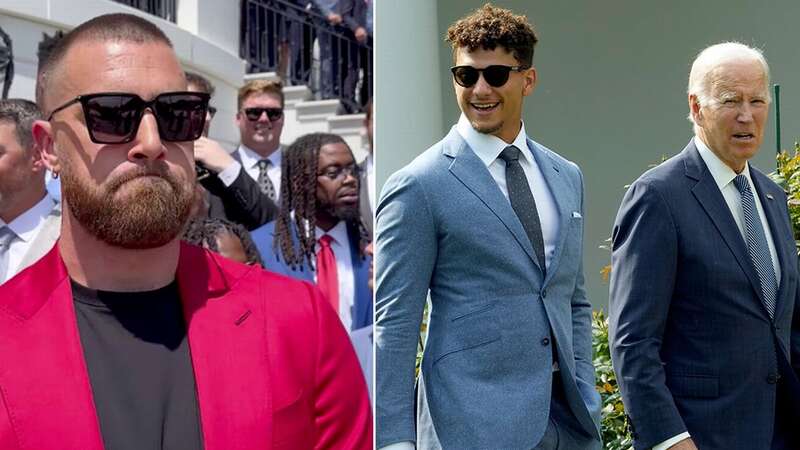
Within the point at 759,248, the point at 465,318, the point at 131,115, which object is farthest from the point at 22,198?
the point at 759,248

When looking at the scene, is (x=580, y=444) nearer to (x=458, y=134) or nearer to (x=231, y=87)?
(x=458, y=134)

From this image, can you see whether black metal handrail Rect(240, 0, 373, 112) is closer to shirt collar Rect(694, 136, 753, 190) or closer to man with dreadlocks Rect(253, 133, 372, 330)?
man with dreadlocks Rect(253, 133, 372, 330)

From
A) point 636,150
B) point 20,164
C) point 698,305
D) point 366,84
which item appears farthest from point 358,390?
point 636,150

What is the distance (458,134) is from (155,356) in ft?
4.68

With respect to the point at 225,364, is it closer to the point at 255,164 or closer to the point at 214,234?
the point at 214,234

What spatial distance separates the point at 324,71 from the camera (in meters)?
2.73

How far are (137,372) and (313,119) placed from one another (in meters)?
0.64

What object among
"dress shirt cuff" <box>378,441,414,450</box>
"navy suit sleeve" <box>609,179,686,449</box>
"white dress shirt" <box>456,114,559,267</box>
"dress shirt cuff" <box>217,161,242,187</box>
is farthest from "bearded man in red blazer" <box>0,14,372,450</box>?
"navy suit sleeve" <box>609,179,686,449</box>

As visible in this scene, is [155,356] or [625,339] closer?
[155,356]

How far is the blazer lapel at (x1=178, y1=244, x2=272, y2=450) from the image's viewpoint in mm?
2527

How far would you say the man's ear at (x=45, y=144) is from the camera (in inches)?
98.7

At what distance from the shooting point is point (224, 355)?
8.43ft

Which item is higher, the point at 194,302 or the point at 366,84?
the point at 366,84

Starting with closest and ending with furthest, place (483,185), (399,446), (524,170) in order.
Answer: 1. (399,446)
2. (483,185)
3. (524,170)
